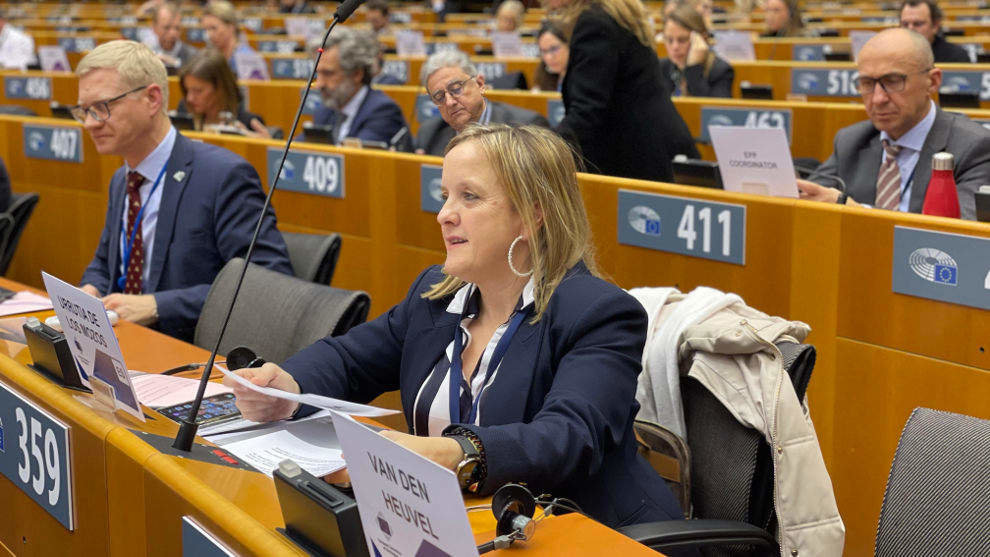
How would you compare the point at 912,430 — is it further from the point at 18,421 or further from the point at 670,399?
the point at 18,421

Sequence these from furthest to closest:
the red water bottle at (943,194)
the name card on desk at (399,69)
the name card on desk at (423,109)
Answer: the name card on desk at (399,69)
the name card on desk at (423,109)
the red water bottle at (943,194)

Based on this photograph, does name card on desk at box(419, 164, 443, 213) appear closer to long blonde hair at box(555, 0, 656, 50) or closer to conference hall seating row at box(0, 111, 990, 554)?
conference hall seating row at box(0, 111, 990, 554)

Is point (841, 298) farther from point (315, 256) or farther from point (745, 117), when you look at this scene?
point (745, 117)

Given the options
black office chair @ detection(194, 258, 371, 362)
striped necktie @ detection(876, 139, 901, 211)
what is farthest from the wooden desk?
striped necktie @ detection(876, 139, 901, 211)

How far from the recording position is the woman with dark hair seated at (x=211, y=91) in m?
5.65

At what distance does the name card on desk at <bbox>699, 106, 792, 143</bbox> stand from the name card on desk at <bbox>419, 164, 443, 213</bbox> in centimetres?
215

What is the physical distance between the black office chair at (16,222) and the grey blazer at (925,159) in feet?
9.91

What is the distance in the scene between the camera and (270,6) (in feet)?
66.2

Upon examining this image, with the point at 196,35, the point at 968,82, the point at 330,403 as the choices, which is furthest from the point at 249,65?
the point at 330,403

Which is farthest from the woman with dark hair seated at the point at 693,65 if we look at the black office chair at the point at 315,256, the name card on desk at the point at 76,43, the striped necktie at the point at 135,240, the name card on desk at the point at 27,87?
the name card on desk at the point at 76,43

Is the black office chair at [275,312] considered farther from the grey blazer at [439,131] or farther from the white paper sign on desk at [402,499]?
the grey blazer at [439,131]

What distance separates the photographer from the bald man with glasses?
12.2 ft

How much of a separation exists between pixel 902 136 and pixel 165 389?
2690mm

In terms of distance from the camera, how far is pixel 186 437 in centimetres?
185
